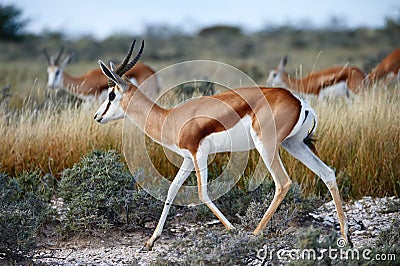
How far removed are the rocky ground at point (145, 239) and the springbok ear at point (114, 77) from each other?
137 cm

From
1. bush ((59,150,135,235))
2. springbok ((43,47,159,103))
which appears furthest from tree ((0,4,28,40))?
bush ((59,150,135,235))

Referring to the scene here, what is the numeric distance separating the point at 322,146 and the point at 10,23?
26.2m

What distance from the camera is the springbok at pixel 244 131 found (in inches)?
219

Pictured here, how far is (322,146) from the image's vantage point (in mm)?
7586

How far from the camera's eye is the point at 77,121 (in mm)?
8195

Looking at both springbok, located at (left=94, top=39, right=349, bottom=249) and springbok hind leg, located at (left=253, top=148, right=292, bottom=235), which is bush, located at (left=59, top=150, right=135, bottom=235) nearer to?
springbok, located at (left=94, top=39, right=349, bottom=249)

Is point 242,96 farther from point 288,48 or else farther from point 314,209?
point 288,48

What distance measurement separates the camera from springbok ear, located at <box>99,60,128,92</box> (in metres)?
5.77

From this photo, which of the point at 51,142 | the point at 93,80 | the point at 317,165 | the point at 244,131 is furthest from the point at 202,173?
the point at 93,80

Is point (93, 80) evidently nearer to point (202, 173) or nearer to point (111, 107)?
point (111, 107)

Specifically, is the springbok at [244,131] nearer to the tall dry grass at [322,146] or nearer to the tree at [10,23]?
the tall dry grass at [322,146]

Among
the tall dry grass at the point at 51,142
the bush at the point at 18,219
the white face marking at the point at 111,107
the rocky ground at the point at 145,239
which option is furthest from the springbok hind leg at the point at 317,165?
the tall dry grass at the point at 51,142

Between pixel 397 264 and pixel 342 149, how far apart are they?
10.2ft

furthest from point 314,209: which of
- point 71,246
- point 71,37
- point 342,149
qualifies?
point 71,37
